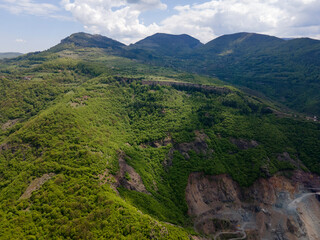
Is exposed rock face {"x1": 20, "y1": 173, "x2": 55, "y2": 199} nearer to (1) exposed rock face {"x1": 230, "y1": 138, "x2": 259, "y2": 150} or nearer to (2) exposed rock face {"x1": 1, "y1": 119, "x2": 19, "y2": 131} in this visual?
(2) exposed rock face {"x1": 1, "y1": 119, "x2": 19, "y2": 131}

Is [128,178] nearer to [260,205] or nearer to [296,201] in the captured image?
[260,205]

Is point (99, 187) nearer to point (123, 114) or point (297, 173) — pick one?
point (123, 114)

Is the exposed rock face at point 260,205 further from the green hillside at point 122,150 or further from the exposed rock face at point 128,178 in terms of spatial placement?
the exposed rock face at point 128,178

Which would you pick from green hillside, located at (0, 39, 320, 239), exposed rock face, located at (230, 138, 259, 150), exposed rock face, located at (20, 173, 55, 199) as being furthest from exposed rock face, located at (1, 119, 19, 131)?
exposed rock face, located at (230, 138, 259, 150)

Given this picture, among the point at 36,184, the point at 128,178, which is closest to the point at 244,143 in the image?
the point at 128,178

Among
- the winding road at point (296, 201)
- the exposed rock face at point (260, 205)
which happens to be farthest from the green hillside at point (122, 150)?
the winding road at point (296, 201)
